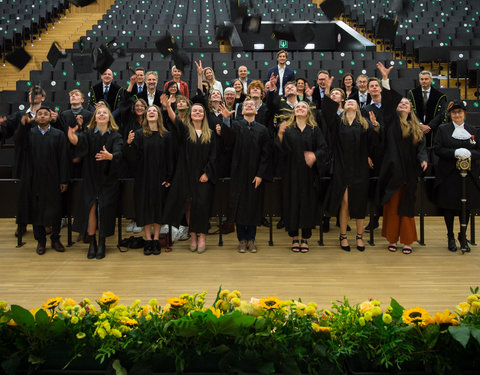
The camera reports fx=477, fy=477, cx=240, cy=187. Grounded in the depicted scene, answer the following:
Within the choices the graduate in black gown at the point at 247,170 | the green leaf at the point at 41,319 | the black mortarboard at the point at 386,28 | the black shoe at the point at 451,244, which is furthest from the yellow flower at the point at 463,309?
the black mortarboard at the point at 386,28

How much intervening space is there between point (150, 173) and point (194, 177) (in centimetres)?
47

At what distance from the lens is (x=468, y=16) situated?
14836 mm

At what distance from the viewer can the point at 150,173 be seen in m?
5.09

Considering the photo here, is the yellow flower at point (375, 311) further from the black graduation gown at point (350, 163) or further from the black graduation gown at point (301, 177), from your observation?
the black graduation gown at point (350, 163)

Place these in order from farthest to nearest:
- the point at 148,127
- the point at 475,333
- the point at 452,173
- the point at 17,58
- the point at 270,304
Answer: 1. the point at 17,58
2. the point at 148,127
3. the point at 452,173
4. the point at 270,304
5. the point at 475,333

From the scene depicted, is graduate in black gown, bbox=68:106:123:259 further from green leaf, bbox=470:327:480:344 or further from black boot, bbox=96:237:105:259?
green leaf, bbox=470:327:480:344

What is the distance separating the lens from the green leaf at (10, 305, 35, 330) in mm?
2234

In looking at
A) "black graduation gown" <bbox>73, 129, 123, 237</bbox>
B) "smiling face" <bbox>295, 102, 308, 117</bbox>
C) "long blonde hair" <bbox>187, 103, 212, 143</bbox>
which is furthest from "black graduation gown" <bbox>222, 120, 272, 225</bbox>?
"black graduation gown" <bbox>73, 129, 123, 237</bbox>

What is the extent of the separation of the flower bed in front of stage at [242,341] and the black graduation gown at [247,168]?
8.92 feet

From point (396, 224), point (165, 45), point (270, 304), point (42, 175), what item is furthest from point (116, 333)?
point (165, 45)

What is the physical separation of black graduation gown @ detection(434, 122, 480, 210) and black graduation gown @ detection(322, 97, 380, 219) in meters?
0.69

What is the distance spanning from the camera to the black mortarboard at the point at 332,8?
20.1ft

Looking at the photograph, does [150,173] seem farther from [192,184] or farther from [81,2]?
[81,2]

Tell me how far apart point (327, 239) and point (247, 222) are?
3.82 ft
